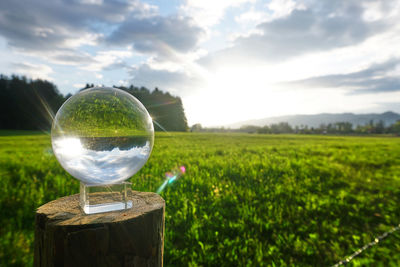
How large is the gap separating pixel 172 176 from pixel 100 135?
14.6ft

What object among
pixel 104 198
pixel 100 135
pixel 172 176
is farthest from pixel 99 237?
pixel 172 176

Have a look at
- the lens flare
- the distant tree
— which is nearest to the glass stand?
the lens flare

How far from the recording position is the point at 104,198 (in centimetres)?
186

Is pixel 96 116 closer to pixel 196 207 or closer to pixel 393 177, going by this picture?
pixel 196 207

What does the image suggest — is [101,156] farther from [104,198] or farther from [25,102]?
[25,102]

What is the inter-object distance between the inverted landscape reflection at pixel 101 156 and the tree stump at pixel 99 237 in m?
0.27

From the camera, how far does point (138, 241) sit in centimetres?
150

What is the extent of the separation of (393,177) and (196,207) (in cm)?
696

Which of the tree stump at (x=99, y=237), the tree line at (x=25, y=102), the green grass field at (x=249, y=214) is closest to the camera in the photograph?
the tree stump at (x=99, y=237)

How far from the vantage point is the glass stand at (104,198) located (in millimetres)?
1683

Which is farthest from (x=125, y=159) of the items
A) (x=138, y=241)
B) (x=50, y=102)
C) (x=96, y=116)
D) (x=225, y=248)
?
(x=50, y=102)

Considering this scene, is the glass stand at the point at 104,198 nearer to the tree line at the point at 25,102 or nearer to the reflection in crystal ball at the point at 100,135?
the reflection in crystal ball at the point at 100,135

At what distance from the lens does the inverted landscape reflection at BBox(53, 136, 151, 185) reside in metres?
1.70

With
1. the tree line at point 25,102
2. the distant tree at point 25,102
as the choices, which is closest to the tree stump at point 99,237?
the tree line at point 25,102
